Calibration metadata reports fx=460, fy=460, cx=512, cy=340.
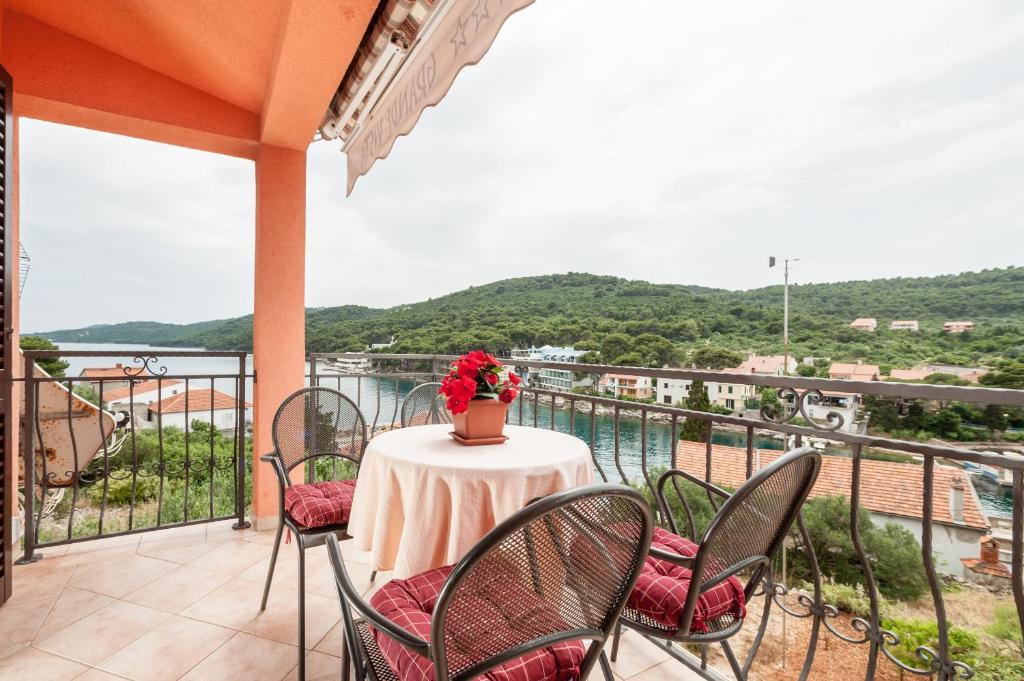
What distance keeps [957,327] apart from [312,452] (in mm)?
12036

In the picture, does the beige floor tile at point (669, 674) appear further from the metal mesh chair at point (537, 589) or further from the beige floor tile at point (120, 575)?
the beige floor tile at point (120, 575)

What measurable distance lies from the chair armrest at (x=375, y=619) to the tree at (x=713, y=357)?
33.4ft

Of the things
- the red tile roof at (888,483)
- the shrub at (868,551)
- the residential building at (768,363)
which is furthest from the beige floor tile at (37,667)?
the shrub at (868,551)

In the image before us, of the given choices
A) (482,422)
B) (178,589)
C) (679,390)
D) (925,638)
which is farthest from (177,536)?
(925,638)

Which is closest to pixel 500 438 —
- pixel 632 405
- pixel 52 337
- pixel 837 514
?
pixel 632 405

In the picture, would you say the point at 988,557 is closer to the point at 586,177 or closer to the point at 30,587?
the point at 30,587

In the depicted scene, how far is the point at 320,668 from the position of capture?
168 centimetres

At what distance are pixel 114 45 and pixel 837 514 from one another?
1294 cm

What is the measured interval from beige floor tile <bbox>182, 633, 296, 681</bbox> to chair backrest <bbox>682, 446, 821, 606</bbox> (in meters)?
1.49

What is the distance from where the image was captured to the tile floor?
65.9 inches

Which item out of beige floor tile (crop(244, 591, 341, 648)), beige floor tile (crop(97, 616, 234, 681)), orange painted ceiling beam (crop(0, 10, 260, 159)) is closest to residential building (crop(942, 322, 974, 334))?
beige floor tile (crop(244, 591, 341, 648))

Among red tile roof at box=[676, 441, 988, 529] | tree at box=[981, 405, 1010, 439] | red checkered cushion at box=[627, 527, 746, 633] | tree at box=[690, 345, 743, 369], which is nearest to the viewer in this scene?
red checkered cushion at box=[627, 527, 746, 633]

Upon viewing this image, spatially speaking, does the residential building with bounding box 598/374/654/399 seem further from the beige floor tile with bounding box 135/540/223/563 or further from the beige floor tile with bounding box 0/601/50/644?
the beige floor tile with bounding box 0/601/50/644

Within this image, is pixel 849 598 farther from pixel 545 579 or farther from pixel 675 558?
pixel 545 579
